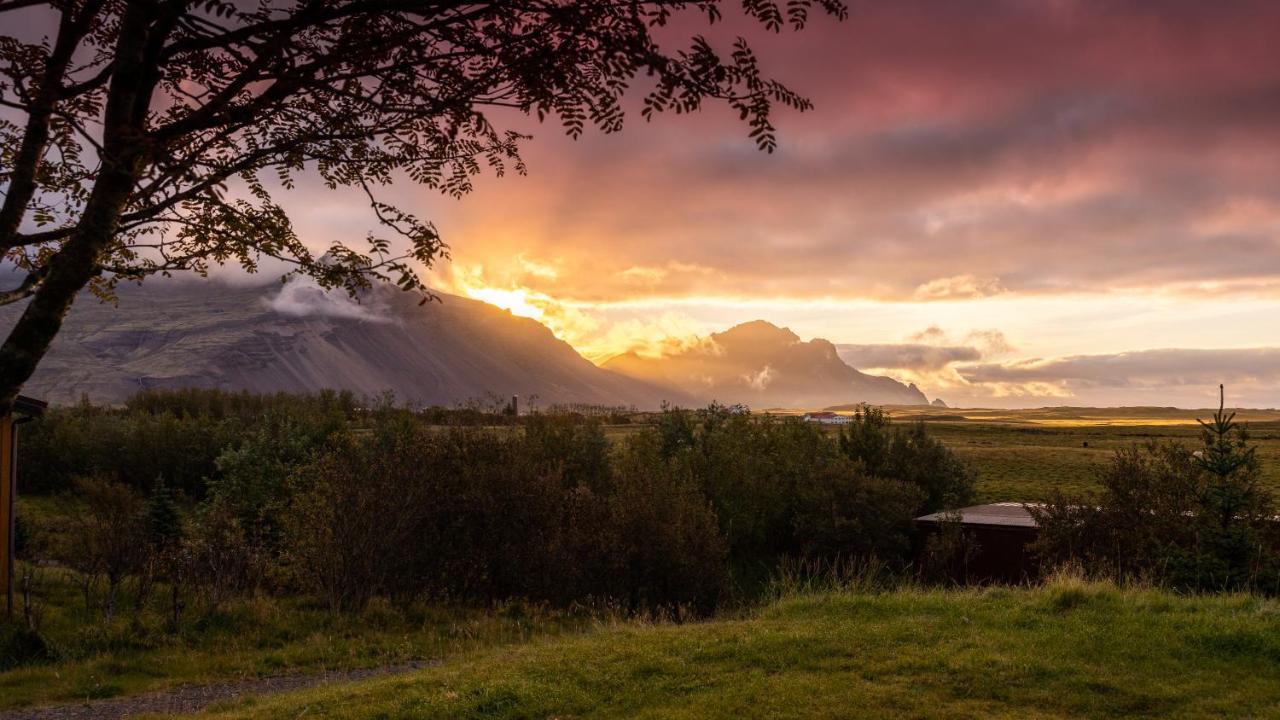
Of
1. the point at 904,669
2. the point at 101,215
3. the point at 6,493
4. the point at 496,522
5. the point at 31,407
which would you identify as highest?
the point at 101,215

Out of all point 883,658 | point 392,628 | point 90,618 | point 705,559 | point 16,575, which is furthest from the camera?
point 705,559

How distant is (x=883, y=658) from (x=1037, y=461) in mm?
106721

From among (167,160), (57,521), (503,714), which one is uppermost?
(167,160)

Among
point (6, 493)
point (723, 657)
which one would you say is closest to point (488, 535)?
point (6, 493)

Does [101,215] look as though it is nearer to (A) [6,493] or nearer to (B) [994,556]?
(A) [6,493]

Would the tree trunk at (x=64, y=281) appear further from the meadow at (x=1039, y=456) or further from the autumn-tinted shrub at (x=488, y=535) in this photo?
the meadow at (x=1039, y=456)

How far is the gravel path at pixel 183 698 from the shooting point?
13.4 m

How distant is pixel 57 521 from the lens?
4900 cm

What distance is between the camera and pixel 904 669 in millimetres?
10453

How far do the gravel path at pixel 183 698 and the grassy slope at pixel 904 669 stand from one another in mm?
2421

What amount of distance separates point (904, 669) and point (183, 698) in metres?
12.9

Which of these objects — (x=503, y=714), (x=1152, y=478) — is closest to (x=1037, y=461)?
(x=1152, y=478)

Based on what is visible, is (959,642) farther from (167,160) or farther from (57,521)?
(57,521)

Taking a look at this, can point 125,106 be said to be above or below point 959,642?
above
